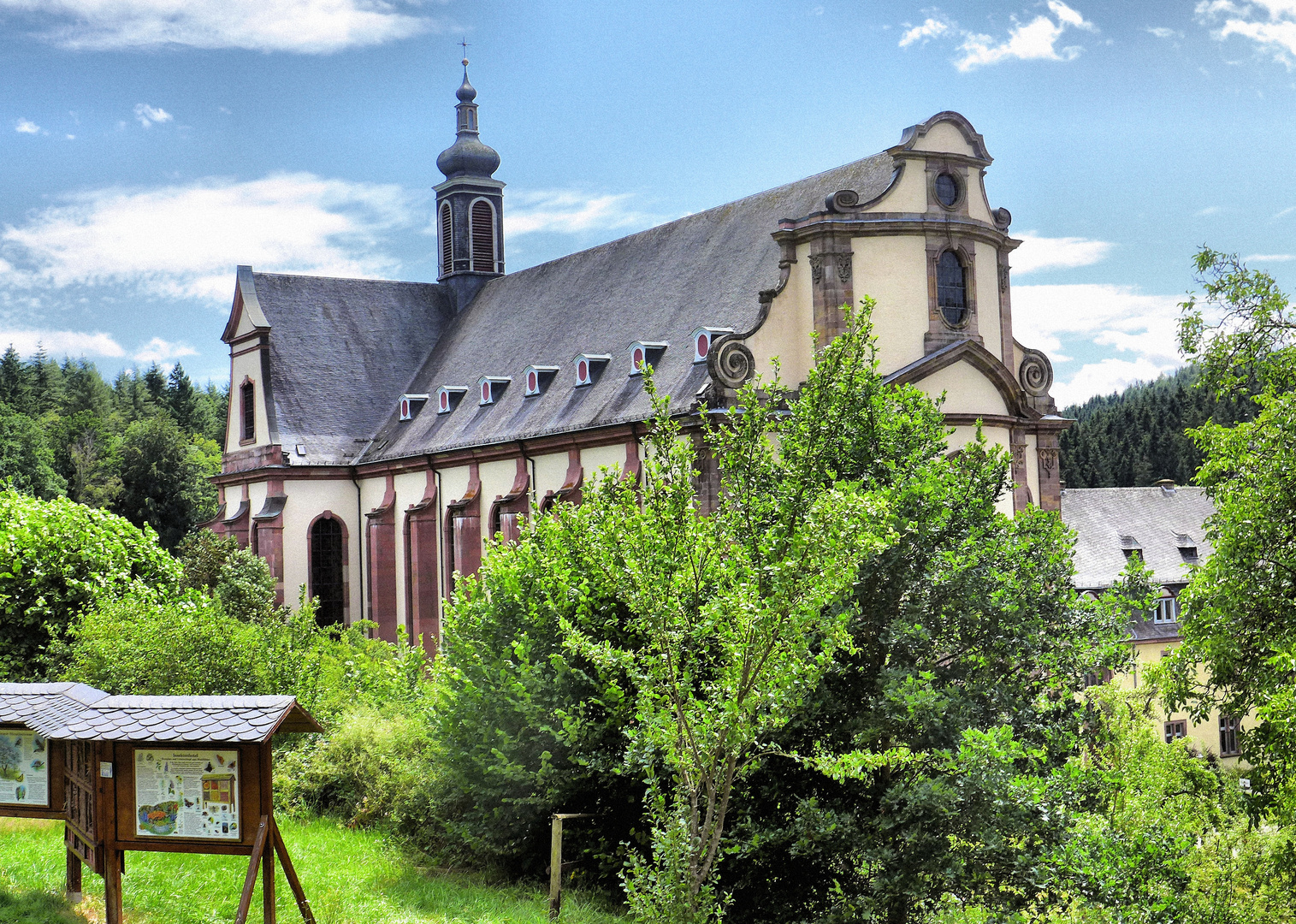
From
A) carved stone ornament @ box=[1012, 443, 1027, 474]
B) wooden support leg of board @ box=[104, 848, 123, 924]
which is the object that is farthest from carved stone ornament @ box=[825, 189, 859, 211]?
wooden support leg of board @ box=[104, 848, 123, 924]

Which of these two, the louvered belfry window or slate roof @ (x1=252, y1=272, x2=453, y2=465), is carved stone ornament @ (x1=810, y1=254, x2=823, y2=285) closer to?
slate roof @ (x1=252, y1=272, x2=453, y2=465)

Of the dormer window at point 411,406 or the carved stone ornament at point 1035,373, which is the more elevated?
the dormer window at point 411,406

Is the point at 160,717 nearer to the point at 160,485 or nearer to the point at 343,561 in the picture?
the point at 343,561

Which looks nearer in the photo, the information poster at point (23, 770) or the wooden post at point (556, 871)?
the information poster at point (23, 770)

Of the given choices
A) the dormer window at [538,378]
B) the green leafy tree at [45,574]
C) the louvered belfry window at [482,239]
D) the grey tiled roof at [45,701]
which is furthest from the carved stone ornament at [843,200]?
the louvered belfry window at [482,239]

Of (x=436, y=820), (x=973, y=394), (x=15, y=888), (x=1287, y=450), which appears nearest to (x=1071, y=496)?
(x=973, y=394)

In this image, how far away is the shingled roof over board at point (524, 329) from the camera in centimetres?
2872

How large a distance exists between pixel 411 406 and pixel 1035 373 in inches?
730

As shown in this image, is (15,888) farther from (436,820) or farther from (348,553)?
(348,553)

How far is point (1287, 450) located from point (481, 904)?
31.6 ft

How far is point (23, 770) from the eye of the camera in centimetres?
1077

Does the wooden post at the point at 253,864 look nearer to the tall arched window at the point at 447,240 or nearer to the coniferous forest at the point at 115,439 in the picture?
the coniferous forest at the point at 115,439

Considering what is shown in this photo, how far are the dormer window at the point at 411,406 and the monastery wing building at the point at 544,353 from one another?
9cm

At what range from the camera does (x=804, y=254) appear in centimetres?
2669
